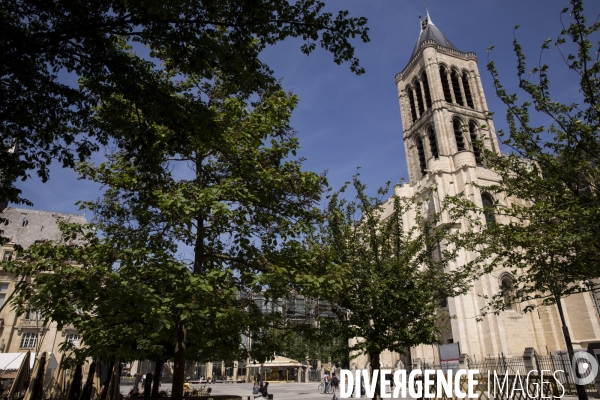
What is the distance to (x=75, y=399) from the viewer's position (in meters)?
11.0

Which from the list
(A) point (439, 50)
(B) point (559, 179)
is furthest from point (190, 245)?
(A) point (439, 50)

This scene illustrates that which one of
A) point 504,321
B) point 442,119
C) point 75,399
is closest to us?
point 75,399

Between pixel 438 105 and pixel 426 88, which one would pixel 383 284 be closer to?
pixel 438 105

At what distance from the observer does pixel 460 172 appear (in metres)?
36.4

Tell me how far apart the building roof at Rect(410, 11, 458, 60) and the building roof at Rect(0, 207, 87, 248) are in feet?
157

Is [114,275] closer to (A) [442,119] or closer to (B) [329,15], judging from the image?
(B) [329,15]

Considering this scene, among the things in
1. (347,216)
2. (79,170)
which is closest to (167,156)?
(79,170)

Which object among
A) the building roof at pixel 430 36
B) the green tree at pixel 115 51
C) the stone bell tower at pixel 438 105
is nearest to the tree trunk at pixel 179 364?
the green tree at pixel 115 51

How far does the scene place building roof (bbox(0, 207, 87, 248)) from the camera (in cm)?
4169

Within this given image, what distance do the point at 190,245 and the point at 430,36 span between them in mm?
52785

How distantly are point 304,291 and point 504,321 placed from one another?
28325 mm

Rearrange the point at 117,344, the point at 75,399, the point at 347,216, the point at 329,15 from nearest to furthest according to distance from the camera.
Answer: the point at 329,15
the point at 117,344
the point at 75,399
the point at 347,216

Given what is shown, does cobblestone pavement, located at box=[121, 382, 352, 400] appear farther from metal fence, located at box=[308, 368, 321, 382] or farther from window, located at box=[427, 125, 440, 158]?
window, located at box=[427, 125, 440, 158]

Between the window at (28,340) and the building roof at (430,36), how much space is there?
179 feet
